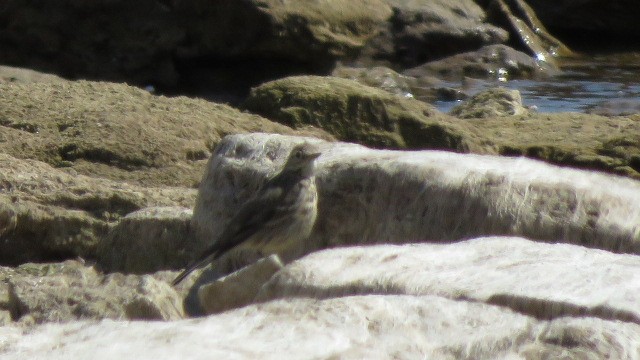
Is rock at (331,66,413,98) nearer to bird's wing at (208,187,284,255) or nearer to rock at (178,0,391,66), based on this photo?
rock at (178,0,391,66)

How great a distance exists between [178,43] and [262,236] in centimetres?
862

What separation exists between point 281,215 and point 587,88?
9.60m

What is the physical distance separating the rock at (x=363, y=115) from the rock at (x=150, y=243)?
2.23 meters

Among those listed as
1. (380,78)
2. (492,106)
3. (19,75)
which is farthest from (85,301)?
(380,78)

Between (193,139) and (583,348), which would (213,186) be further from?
(583,348)

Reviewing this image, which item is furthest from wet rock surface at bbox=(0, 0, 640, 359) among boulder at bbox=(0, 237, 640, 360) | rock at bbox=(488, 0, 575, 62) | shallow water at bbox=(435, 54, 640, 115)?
rock at bbox=(488, 0, 575, 62)

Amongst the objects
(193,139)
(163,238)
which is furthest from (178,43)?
(163,238)

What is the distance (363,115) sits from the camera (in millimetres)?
8352

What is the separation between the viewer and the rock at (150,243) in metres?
6.20

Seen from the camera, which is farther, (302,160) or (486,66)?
(486,66)

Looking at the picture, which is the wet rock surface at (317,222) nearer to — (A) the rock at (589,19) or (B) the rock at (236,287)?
(B) the rock at (236,287)

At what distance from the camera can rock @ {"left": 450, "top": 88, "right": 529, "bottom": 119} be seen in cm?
1050

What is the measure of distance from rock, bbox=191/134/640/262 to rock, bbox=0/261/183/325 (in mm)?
994

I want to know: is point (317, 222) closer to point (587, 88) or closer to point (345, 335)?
point (345, 335)
